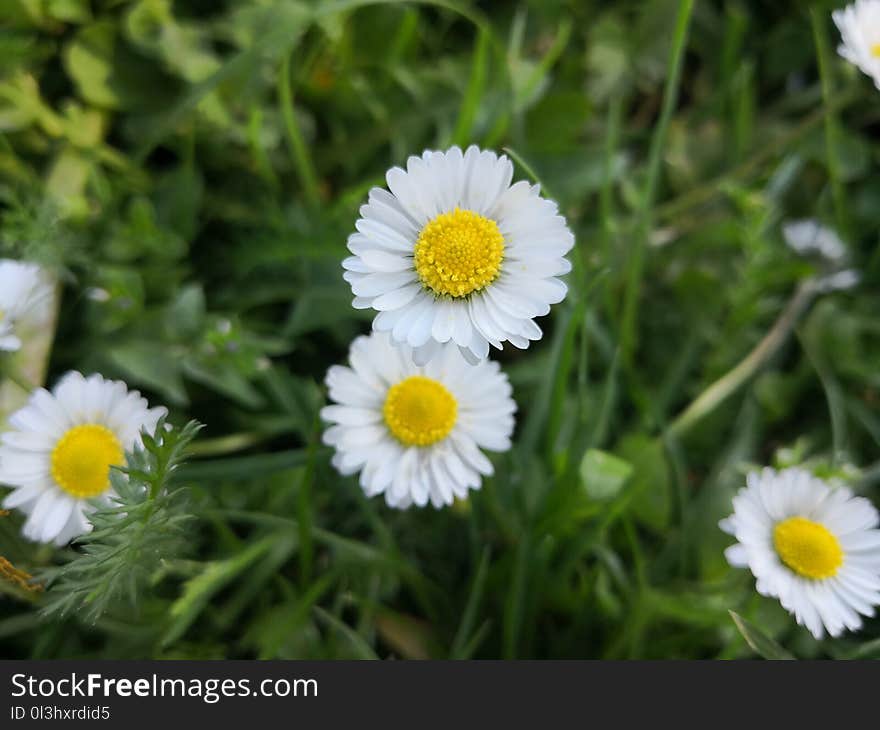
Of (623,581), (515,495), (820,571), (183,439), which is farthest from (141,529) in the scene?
→ (820,571)

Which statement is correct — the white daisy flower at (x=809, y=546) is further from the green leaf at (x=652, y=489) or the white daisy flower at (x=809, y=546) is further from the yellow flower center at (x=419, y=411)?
the yellow flower center at (x=419, y=411)

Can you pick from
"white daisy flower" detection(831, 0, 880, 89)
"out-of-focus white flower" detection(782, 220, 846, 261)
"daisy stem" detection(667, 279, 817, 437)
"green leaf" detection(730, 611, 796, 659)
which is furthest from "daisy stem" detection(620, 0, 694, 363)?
"green leaf" detection(730, 611, 796, 659)

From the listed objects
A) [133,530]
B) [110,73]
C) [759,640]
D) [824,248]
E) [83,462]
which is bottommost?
[759,640]

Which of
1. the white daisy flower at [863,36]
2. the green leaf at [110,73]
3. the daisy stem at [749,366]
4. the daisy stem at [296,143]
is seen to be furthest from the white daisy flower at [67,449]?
the white daisy flower at [863,36]

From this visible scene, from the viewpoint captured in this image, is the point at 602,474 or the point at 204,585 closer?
the point at 204,585

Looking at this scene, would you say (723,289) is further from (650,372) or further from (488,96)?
(488,96)

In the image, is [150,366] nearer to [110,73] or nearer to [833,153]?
[110,73]

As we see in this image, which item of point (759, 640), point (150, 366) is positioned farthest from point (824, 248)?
point (150, 366)

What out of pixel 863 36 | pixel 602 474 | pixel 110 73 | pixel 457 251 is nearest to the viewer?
pixel 457 251
